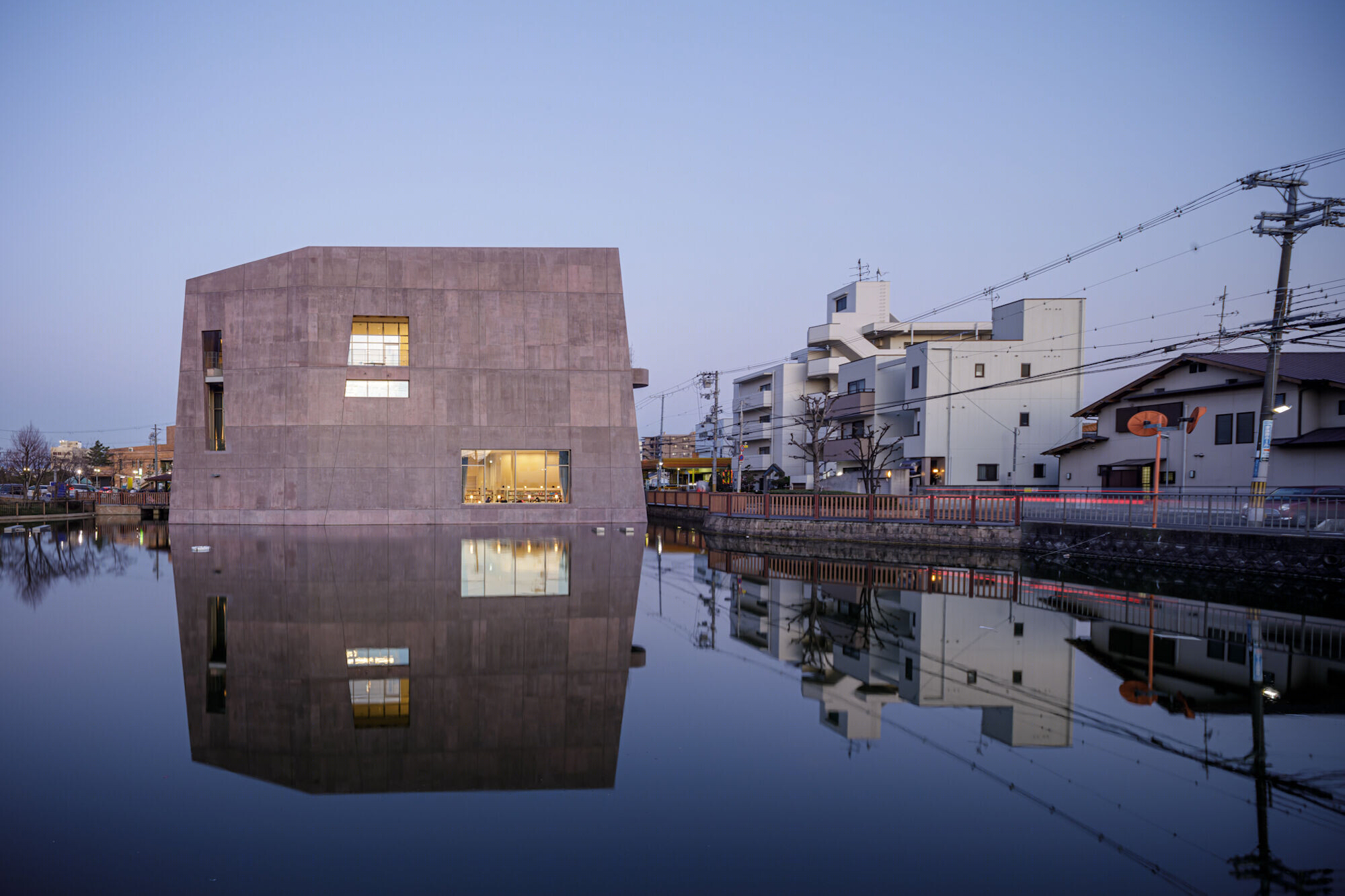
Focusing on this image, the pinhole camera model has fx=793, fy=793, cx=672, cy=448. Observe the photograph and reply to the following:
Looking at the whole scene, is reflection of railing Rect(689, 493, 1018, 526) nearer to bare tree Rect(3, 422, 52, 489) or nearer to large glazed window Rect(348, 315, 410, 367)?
large glazed window Rect(348, 315, 410, 367)

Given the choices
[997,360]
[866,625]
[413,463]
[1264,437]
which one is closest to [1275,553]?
[1264,437]

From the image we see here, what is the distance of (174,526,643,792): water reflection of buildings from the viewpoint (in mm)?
5355

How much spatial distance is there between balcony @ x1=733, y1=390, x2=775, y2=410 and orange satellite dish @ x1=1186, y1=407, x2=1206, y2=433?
29519 mm

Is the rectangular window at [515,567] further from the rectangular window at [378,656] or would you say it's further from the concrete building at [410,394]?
the concrete building at [410,394]

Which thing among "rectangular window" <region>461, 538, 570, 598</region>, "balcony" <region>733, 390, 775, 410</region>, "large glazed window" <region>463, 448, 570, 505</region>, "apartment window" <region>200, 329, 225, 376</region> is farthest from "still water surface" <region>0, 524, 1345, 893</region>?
"balcony" <region>733, 390, 775, 410</region>

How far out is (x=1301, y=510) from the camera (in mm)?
16906

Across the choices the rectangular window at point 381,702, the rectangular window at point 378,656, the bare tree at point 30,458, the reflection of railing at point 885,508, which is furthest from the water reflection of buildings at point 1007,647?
the bare tree at point 30,458

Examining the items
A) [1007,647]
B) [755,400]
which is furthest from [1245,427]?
[755,400]

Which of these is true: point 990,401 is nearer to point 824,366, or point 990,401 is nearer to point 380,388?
point 824,366

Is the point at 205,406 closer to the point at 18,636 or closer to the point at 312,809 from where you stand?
the point at 18,636

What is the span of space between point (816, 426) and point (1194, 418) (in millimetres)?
16605

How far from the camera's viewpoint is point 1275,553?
16.8 m

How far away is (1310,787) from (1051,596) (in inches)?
381

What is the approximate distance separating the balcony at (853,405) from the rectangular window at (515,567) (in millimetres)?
25370
